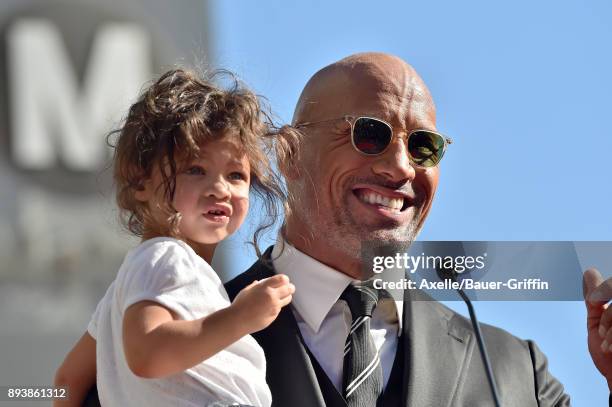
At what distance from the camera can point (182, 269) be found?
2945 millimetres

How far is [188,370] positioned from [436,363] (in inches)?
45.6

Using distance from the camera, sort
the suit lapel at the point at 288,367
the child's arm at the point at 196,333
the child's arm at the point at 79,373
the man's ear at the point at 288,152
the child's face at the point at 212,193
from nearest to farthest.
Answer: the child's arm at the point at 196,333 → the child's face at the point at 212,193 → the child's arm at the point at 79,373 → the man's ear at the point at 288,152 → the suit lapel at the point at 288,367

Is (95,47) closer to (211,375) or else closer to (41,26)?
(41,26)

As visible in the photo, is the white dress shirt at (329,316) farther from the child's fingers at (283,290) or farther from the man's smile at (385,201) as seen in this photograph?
the child's fingers at (283,290)

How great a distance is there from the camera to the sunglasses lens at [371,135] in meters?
4.15

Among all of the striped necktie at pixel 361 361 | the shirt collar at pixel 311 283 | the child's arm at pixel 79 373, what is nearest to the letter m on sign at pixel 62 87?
the shirt collar at pixel 311 283

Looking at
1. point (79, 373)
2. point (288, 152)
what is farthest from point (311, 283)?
point (79, 373)

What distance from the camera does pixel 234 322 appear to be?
2.78 meters

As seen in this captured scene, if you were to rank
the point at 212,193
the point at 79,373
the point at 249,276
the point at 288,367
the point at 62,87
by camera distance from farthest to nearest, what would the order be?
the point at 62,87
the point at 249,276
the point at 288,367
the point at 79,373
the point at 212,193

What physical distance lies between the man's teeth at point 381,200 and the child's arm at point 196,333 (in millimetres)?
1401

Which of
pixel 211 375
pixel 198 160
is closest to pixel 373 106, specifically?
pixel 198 160

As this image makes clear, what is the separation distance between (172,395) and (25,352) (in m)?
11.4

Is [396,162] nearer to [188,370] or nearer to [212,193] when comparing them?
[212,193]

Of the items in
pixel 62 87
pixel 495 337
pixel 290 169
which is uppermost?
pixel 62 87
